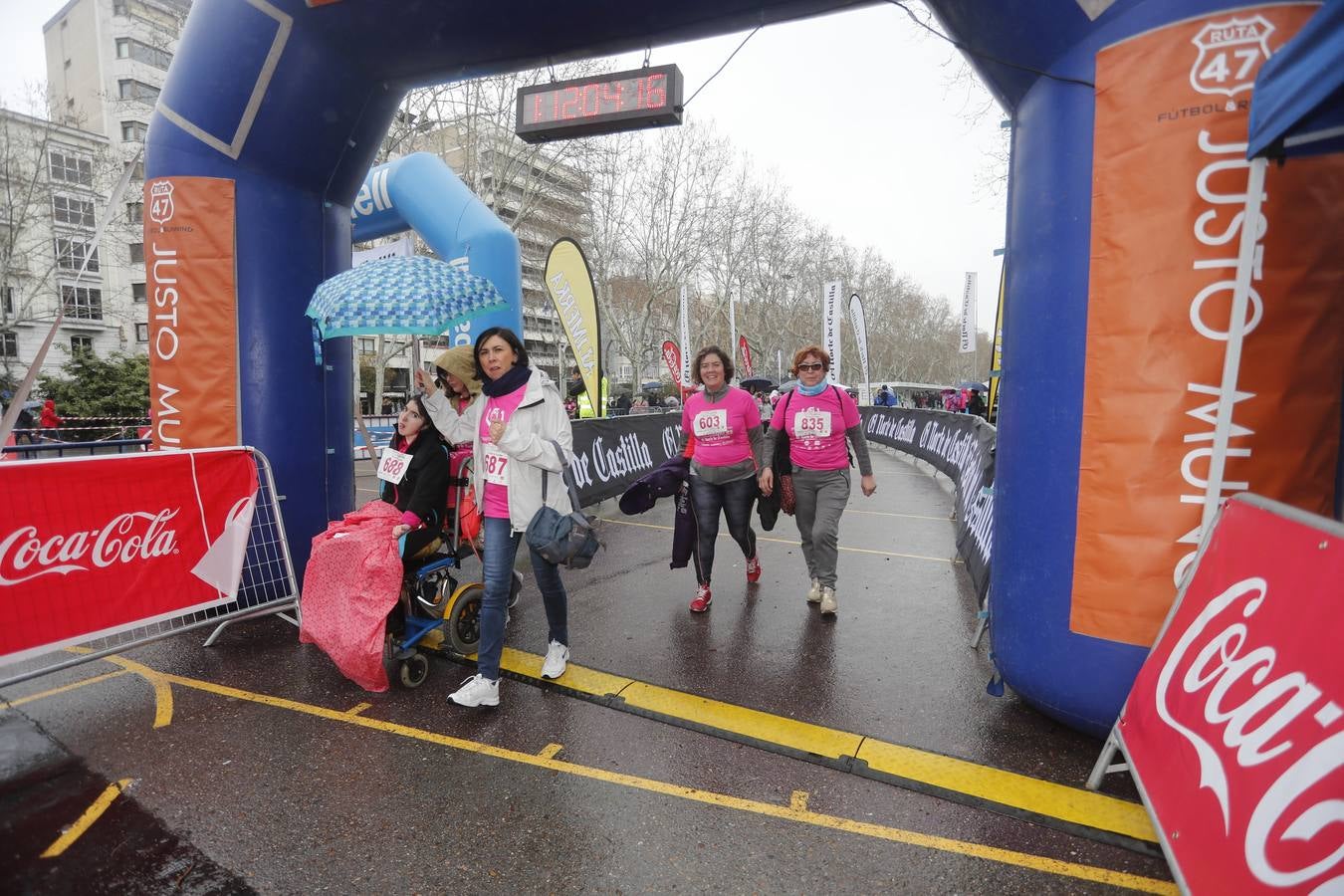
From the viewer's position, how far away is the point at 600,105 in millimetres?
4777

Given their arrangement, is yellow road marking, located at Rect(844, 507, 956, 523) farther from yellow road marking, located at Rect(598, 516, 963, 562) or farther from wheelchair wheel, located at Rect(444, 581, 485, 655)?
wheelchair wheel, located at Rect(444, 581, 485, 655)

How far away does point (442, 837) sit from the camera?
2516 millimetres

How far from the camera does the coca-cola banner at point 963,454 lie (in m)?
4.72

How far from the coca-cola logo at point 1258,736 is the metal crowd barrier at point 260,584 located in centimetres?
478

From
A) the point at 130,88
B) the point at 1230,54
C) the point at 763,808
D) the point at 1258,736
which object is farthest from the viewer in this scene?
the point at 130,88

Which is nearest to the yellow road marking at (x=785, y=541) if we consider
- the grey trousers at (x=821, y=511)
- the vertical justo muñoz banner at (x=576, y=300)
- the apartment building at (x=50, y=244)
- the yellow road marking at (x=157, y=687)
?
the grey trousers at (x=821, y=511)

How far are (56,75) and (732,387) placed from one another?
69021 millimetres

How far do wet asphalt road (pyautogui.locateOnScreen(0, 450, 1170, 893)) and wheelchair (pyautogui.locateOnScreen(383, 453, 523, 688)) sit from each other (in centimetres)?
16

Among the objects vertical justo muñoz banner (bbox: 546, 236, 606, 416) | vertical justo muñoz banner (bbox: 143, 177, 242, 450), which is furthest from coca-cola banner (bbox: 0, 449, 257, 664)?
vertical justo muñoz banner (bbox: 546, 236, 606, 416)

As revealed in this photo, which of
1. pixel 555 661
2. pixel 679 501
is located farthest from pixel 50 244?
pixel 555 661

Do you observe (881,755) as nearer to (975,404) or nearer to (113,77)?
(975,404)

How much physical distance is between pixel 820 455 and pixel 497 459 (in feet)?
7.83

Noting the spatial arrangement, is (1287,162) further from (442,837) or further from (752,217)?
(752,217)

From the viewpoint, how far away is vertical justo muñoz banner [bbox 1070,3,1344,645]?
8.39 feet
